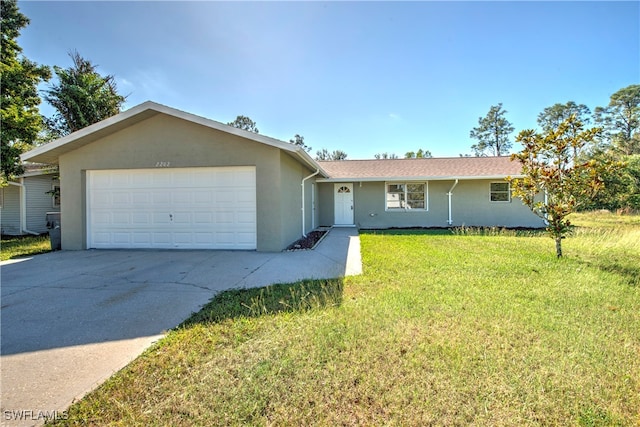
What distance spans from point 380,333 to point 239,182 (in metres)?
6.33

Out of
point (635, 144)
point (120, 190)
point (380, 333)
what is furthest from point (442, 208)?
point (635, 144)

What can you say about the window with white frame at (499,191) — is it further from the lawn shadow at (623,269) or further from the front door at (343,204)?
the lawn shadow at (623,269)

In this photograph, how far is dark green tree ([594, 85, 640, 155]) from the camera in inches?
1323

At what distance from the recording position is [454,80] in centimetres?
1134

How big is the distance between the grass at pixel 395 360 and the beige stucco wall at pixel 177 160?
3.52 metres

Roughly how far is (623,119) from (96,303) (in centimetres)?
5195

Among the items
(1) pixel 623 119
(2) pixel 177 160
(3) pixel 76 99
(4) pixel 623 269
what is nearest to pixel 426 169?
(4) pixel 623 269

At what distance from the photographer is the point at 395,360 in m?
2.67

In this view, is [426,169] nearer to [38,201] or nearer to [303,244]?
[303,244]

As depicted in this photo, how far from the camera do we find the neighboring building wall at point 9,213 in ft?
45.9

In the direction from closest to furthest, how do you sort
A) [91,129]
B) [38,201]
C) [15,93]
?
[91,129] < [15,93] < [38,201]

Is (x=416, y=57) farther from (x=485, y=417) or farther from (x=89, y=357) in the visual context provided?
(x=89, y=357)

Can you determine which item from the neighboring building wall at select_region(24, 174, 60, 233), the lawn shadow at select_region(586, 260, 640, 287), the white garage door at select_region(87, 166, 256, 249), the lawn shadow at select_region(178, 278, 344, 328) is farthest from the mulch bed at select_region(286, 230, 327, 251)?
the neighboring building wall at select_region(24, 174, 60, 233)

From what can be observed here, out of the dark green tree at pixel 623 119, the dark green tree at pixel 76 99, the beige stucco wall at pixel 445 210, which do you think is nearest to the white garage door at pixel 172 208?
the beige stucco wall at pixel 445 210
